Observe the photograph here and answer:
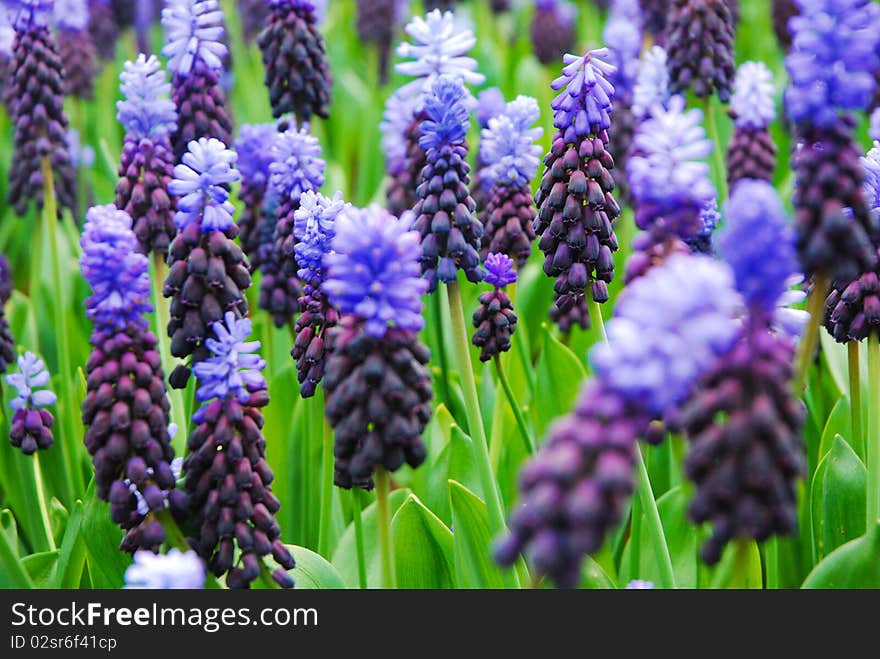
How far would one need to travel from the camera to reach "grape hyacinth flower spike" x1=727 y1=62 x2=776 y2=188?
227 inches

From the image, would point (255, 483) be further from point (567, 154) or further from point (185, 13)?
point (185, 13)

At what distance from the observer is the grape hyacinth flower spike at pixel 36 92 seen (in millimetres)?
5078

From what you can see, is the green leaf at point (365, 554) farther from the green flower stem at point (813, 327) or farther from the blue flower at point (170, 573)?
the green flower stem at point (813, 327)

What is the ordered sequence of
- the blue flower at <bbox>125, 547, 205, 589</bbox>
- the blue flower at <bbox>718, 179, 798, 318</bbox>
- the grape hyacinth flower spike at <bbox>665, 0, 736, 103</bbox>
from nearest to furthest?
the blue flower at <bbox>718, 179, 798, 318</bbox> → the blue flower at <bbox>125, 547, 205, 589</bbox> → the grape hyacinth flower spike at <bbox>665, 0, 736, 103</bbox>

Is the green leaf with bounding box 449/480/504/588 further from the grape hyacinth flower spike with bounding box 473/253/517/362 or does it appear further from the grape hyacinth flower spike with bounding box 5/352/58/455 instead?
the grape hyacinth flower spike with bounding box 5/352/58/455

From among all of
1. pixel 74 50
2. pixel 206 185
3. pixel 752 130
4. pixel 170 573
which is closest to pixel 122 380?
pixel 206 185

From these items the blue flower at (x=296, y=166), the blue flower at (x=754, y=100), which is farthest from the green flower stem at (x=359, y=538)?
the blue flower at (x=754, y=100)

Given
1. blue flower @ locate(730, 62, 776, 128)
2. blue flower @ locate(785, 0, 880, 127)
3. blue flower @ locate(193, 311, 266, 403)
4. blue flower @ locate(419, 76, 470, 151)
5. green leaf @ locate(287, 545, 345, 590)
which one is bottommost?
green leaf @ locate(287, 545, 345, 590)

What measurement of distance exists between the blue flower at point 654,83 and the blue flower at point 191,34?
2.16m

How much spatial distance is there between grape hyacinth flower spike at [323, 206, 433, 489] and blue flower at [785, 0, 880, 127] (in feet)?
3.10

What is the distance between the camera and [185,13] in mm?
4461

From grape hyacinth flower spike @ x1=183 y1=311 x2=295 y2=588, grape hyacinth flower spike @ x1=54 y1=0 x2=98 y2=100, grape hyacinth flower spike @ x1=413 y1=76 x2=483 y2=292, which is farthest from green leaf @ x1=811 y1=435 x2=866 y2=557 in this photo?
grape hyacinth flower spike @ x1=54 y1=0 x2=98 y2=100

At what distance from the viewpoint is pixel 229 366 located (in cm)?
317

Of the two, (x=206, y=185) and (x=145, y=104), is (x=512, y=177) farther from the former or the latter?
(x=206, y=185)
